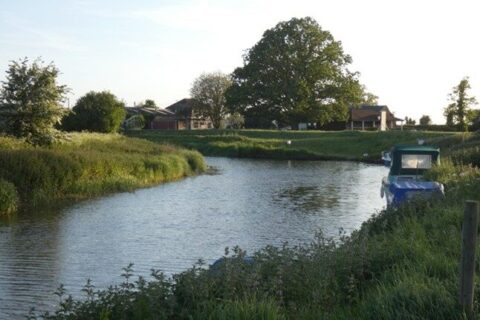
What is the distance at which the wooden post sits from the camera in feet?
18.8

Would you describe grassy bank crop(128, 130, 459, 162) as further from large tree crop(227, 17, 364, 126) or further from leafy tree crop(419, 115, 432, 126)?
leafy tree crop(419, 115, 432, 126)

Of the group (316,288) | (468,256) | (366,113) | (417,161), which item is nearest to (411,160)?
(417,161)

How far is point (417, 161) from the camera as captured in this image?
2130 cm

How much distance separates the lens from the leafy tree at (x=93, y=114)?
55.2 metres

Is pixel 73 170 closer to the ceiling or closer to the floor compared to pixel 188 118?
closer to the floor

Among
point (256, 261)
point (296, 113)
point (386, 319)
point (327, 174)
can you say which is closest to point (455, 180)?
point (256, 261)

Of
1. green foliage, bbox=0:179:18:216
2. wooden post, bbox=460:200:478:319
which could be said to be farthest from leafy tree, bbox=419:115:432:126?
wooden post, bbox=460:200:478:319

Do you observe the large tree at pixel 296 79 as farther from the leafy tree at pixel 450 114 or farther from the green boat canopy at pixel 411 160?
the green boat canopy at pixel 411 160

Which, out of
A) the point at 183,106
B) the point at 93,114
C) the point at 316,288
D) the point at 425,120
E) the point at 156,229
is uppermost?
the point at 183,106

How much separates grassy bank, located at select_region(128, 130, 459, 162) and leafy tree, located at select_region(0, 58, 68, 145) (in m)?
29.6

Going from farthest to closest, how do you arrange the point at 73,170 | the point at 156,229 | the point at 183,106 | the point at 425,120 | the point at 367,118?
the point at 183,106, the point at 425,120, the point at 367,118, the point at 73,170, the point at 156,229

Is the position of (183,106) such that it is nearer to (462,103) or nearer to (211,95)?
(211,95)

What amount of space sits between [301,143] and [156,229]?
45956mm

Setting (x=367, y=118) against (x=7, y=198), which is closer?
(x=7, y=198)
